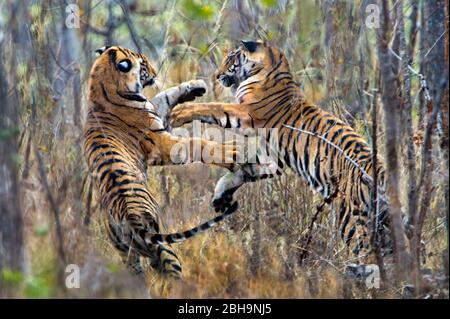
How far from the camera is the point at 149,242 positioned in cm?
518

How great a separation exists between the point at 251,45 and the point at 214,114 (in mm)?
839

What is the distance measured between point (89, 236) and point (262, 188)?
165 centimetres

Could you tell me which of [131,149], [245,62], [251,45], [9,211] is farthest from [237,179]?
[9,211]

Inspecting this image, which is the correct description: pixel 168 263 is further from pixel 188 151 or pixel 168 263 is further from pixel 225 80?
pixel 225 80

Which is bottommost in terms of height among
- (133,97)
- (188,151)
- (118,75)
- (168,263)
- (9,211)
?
(168,263)

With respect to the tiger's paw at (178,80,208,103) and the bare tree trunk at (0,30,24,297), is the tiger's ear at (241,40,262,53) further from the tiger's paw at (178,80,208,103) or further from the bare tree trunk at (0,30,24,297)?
the bare tree trunk at (0,30,24,297)

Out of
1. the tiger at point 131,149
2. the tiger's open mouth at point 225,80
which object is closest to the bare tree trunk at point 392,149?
the tiger at point 131,149

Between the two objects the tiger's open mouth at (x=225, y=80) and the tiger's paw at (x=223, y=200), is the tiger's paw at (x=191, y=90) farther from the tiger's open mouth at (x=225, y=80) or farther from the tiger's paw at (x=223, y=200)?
the tiger's paw at (x=223, y=200)

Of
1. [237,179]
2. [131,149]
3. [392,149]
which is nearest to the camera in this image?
[392,149]

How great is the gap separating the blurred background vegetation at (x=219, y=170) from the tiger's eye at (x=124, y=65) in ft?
1.38

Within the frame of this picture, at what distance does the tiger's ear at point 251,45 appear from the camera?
696cm

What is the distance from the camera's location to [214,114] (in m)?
6.48

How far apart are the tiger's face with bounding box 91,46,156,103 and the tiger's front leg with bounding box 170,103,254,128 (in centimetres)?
31

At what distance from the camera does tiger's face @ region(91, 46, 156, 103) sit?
6.27 metres
